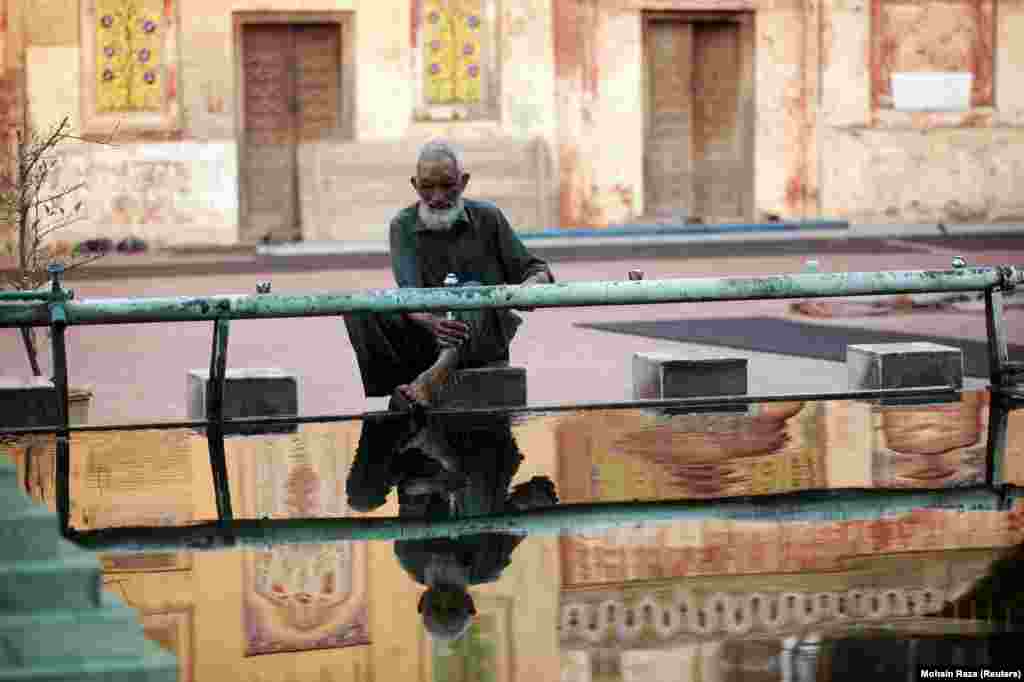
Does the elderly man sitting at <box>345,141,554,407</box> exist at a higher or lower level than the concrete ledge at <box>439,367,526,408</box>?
higher

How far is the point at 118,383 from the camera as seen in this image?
504 inches

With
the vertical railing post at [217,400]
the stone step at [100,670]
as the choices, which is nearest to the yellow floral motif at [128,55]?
the vertical railing post at [217,400]

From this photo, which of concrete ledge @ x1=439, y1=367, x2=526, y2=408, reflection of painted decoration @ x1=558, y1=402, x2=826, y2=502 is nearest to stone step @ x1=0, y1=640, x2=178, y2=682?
reflection of painted decoration @ x1=558, y1=402, x2=826, y2=502

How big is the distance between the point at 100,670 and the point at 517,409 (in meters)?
5.46

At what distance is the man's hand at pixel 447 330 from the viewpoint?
30.1ft

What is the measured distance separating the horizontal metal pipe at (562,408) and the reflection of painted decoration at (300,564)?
0.65m

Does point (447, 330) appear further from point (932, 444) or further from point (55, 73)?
point (55, 73)

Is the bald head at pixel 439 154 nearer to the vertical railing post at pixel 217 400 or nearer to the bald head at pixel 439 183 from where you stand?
the bald head at pixel 439 183

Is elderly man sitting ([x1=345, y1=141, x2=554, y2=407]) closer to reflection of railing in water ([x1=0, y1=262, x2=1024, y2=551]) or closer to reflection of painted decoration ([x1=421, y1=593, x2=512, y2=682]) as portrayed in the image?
reflection of railing in water ([x1=0, y1=262, x2=1024, y2=551])

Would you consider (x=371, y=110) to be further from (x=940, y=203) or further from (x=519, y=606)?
(x=519, y=606)

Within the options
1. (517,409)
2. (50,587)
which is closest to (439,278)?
(517,409)

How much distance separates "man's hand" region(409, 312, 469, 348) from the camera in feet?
30.1

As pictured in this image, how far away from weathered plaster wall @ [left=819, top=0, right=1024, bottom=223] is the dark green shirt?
19842mm

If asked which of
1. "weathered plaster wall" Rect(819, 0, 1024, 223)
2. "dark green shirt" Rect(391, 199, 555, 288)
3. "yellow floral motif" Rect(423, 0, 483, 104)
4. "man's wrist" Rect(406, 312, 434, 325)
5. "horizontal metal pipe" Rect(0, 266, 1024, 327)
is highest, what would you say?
"yellow floral motif" Rect(423, 0, 483, 104)
